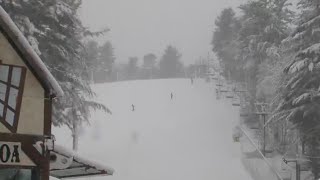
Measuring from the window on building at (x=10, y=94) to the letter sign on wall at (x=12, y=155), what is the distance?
0.22 meters

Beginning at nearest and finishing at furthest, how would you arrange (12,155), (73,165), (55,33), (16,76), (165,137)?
1. (12,155)
2. (16,76)
3. (73,165)
4. (55,33)
5. (165,137)

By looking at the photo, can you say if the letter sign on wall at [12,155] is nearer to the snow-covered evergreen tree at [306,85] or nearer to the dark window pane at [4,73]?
the dark window pane at [4,73]

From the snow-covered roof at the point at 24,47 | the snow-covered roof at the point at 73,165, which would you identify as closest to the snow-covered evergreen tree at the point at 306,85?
the snow-covered roof at the point at 73,165

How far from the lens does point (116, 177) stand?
102 ft

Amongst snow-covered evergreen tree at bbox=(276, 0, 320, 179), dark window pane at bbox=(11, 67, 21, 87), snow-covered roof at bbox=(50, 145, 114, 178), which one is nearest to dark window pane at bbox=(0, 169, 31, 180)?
snow-covered roof at bbox=(50, 145, 114, 178)

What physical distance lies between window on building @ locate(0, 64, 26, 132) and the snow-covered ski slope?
21.0 metres

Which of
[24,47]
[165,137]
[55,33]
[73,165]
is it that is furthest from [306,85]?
[24,47]

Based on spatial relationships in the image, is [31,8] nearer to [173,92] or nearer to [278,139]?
[278,139]

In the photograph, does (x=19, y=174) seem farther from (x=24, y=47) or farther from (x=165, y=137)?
(x=165, y=137)

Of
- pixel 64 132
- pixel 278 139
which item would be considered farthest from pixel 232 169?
pixel 64 132

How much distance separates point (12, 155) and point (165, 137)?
106 feet

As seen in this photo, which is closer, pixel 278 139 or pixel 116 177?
pixel 116 177

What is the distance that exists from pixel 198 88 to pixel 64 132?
20.2 meters

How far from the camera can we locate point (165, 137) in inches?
1623
